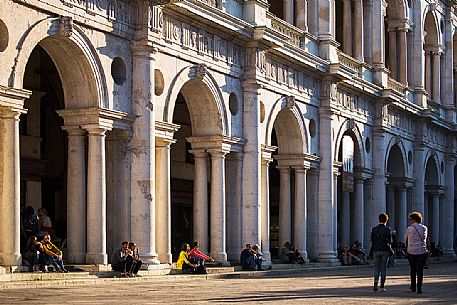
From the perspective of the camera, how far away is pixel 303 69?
4353cm

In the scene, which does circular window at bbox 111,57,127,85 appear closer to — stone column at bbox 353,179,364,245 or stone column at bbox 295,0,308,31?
stone column at bbox 295,0,308,31

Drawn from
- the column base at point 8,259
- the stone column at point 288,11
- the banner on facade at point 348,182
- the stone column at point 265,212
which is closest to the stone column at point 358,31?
the banner on facade at point 348,182

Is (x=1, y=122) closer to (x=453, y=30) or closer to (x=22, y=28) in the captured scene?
(x=22, y=28)

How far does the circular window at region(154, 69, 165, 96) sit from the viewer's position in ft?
105

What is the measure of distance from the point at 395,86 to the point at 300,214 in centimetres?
1536

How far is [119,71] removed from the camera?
30406 mm

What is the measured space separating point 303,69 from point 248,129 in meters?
6.42

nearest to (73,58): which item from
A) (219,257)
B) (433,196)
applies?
(219,257)

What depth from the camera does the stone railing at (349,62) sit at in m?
47.8

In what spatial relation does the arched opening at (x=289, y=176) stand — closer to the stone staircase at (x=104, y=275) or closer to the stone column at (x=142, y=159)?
the stone staircase at (x=104, y=275)

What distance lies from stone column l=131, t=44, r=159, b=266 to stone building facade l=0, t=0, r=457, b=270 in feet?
0.13

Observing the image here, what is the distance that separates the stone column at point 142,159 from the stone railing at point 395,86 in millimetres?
25779

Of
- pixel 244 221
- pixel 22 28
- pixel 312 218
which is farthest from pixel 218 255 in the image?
pixel 22 28

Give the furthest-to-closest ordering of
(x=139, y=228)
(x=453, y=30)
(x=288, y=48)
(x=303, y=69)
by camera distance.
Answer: (x=453, y=30) → (x=303, y=69) → (x=288, y=48) → (x=139, y=228)
